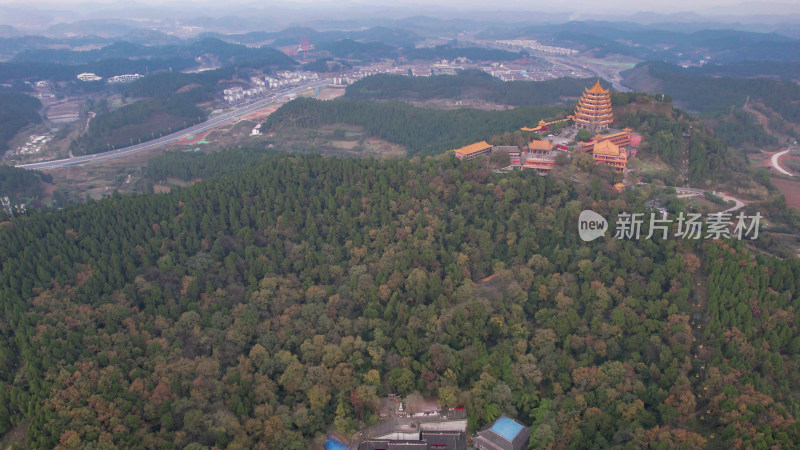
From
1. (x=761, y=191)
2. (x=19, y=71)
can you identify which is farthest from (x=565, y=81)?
(x=19, y=71)

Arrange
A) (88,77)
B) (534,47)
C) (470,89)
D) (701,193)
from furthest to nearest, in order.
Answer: (534,47)
(88,77)
(470,89)
(701,193)

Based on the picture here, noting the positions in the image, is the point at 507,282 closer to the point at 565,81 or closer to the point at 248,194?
the point at 248,194

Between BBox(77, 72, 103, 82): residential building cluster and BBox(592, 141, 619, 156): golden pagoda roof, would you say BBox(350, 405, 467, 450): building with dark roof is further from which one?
BBox(77, 72, 103, 82): residential building cluster

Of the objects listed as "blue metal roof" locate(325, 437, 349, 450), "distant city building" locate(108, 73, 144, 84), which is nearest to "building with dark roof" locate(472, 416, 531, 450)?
"blue metal roof" locate(325, 437, 349, 450)

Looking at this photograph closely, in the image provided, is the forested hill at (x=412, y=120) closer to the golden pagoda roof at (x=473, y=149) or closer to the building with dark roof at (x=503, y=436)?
the golden pagoda roof at (x=473, y=149)

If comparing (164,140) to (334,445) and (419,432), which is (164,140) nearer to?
(334,445)

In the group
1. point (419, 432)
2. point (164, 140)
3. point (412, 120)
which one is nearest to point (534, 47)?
point (412, 120)
